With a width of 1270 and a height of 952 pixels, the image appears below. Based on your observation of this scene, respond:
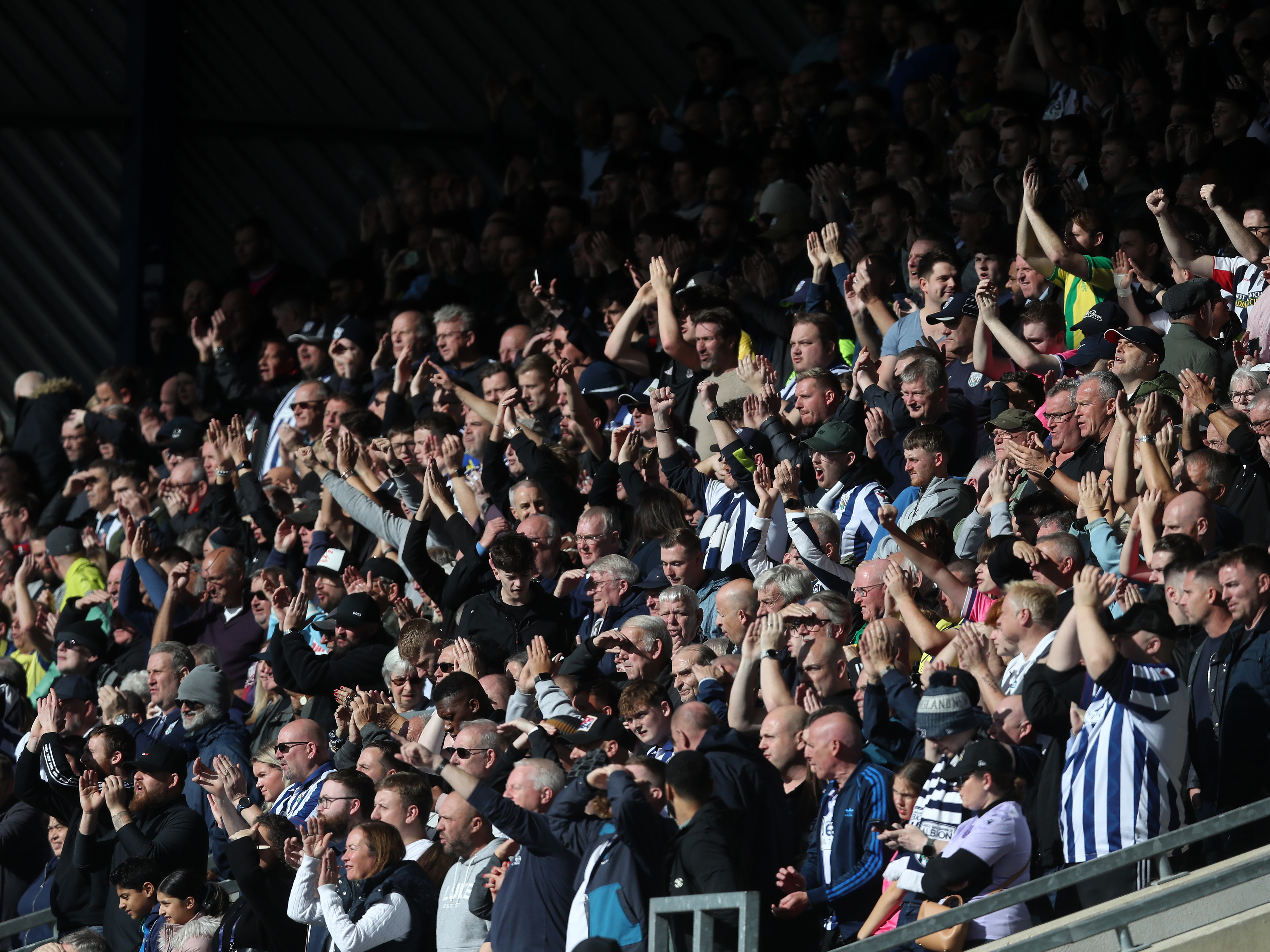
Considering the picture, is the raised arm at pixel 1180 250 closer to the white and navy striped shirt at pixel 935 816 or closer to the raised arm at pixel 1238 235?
the raised arm at pixel 1238 235

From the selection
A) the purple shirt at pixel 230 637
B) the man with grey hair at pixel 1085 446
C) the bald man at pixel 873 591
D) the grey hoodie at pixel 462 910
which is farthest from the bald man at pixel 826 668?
the purple shirt at pixel 230 637

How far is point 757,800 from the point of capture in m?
5.89

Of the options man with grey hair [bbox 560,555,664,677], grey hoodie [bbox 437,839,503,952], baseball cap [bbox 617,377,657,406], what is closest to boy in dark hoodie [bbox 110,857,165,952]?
grey hoodie [bbox 437,839,503,952]

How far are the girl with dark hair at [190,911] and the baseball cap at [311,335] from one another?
5560mm

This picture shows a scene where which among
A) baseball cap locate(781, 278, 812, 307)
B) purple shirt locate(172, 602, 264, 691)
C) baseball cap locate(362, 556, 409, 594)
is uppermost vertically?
baseball cap locate(781, 278, 812, 307)

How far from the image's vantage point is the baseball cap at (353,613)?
8664 mm

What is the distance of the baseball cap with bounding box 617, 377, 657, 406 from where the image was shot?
9.23 metres

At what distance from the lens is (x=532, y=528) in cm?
867

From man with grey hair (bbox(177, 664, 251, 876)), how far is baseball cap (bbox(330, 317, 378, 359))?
3.68 meters

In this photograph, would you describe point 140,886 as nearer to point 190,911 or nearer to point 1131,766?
point 190,911

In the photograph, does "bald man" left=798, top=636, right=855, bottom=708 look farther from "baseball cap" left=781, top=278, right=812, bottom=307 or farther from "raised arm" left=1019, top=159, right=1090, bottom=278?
"baseball cap" left=781, top=278, right=812, bottom=307

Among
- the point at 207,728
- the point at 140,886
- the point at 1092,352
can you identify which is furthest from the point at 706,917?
the point at 207,728

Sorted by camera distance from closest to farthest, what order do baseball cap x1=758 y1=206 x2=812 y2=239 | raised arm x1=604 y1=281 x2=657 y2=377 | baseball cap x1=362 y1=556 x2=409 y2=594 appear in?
baseball cap x1=362 y1=556 x2=409 y2=594
raised arm x1=604 y1=281 x2=657 y2=377
baseball cap x1=758 y1=206 x2=812 y2=239

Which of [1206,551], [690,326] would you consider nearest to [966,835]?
[1206,551]
